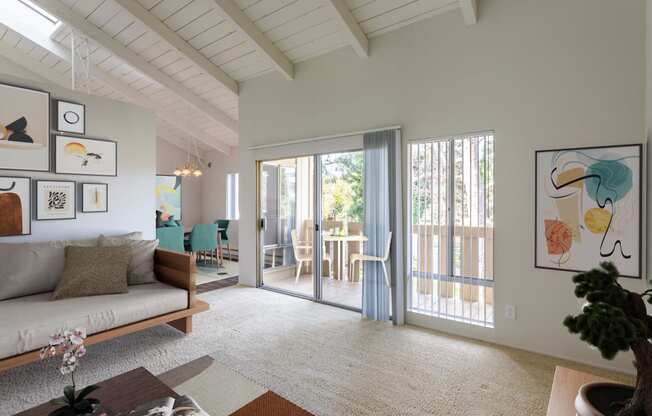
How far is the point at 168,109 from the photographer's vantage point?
254 inches

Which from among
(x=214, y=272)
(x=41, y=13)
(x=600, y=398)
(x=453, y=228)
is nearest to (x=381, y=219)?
(x=453, y=228)

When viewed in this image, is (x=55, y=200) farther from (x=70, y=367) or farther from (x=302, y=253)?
(x=302, y=253)

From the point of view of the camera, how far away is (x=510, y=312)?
9.43ft

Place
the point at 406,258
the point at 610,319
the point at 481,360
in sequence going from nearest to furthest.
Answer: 1. the point at 610,319
2. the point at 481,360
3. the point at 406,258

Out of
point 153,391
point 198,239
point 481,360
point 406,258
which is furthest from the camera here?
point 198,239

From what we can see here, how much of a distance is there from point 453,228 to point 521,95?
128 centimetres

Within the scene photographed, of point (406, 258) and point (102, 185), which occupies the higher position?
point (102, 185)

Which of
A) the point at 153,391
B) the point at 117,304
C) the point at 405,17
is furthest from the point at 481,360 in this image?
the point at 405,17

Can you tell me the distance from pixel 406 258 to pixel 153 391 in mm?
2457

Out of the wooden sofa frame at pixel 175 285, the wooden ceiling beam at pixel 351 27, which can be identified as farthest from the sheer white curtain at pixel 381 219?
the wooden sofa frame at pixel 175 285

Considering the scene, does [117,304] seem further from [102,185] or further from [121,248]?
[102,185]

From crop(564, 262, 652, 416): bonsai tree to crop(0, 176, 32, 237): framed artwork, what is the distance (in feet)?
13.5

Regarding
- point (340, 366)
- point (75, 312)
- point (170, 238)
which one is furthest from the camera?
point (170, 238)

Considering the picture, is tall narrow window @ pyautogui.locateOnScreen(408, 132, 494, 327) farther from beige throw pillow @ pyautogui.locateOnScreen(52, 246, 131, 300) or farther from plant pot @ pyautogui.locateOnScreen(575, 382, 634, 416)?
beige throw pillow @ pyautogui.locateOnScreen(52, 246, 131, 300)
